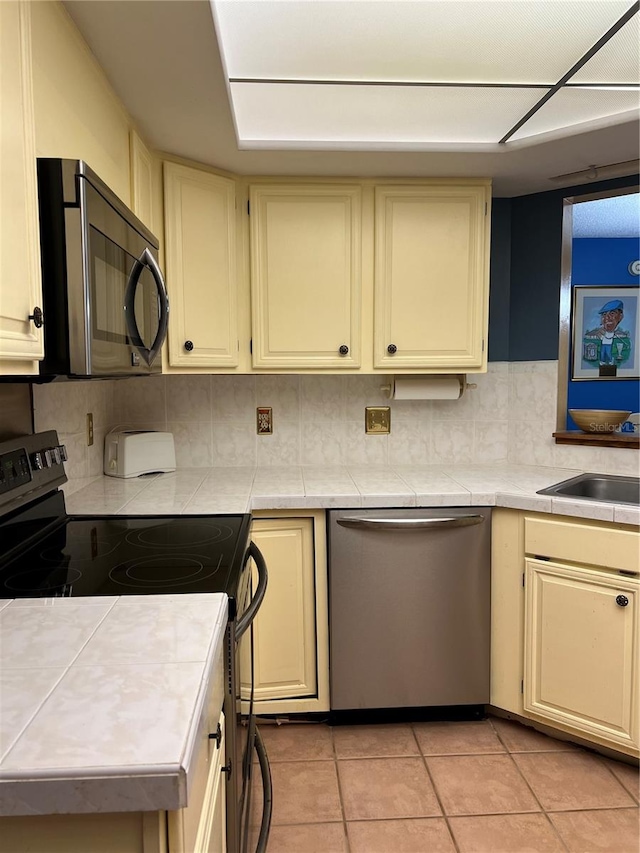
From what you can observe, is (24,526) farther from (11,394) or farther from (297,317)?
(297,317)

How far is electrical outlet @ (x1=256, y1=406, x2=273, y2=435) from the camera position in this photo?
2.60 m

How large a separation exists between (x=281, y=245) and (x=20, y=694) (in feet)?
6.05

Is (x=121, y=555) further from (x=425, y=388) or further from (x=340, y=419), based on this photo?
(x=425, y=388)

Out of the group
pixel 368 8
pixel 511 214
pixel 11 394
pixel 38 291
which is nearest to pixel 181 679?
pixel 38 291

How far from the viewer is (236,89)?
5.65 ft

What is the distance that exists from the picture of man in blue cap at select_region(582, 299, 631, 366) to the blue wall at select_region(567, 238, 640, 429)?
0.71 meters

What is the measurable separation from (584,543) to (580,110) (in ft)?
4.57

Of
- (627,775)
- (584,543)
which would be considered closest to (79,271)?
(584,543)

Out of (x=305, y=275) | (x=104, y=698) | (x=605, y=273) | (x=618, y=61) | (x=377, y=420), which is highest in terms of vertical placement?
(x=618, y=61)

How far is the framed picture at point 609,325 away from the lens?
321 cm

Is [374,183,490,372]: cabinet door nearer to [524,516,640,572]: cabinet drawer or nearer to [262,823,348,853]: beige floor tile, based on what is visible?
[524,516,640,572]: cabinet drawer

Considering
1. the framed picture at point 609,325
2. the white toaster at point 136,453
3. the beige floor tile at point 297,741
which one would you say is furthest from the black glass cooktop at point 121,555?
the framed picture at point 609,325

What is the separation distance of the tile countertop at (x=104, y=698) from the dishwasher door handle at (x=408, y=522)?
3.22 ft

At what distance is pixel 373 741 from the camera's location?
210 centimetres
